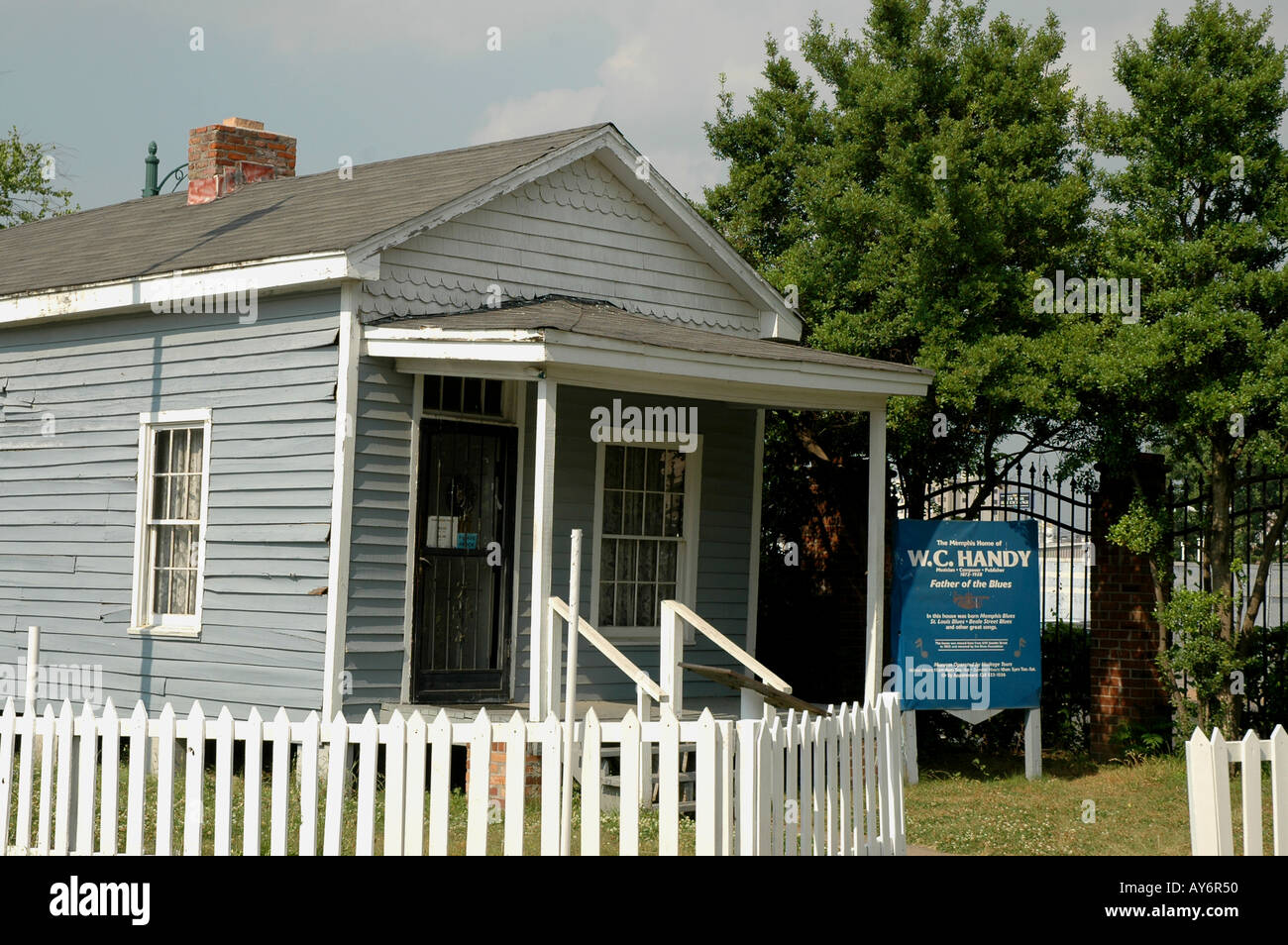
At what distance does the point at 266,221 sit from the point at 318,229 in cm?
148

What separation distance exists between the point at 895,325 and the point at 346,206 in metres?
5.29

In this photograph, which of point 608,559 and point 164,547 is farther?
point 608,559

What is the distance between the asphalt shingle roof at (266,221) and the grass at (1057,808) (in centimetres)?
618

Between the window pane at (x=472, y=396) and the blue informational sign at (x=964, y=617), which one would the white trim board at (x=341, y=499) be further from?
the blue informational sign at (x=964, y=617)

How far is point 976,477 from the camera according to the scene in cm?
1496

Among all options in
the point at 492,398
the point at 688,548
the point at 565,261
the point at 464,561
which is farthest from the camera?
the point at 688,548

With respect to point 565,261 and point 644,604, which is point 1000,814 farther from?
point 565,261

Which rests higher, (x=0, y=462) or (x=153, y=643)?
(x=0, y=462)

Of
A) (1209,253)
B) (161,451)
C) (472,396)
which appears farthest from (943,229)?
(161,451)

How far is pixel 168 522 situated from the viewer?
41.5 ft

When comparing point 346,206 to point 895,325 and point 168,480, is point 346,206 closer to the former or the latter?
point 168,480

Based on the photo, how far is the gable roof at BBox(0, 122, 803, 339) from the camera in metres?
11.7
